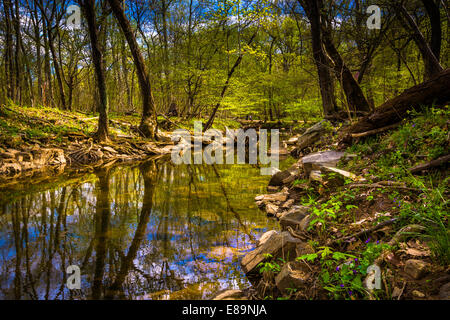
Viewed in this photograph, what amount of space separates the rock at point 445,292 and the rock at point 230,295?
1348mm

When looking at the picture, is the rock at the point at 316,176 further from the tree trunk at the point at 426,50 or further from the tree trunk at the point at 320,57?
the tree trunk at the point at 426,50

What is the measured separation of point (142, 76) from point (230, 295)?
12362 mm

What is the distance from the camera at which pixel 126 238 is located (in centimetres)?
345

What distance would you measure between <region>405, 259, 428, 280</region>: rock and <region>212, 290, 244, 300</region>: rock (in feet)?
4.12

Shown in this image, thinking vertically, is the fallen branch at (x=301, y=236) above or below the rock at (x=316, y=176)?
below

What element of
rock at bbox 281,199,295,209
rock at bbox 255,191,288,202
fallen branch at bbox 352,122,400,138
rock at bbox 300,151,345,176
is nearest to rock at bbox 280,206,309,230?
rock at bbox 281,199,295,209

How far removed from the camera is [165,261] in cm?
289

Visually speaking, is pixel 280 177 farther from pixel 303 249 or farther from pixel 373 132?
pixel 303 249

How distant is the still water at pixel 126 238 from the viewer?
242 centimetres

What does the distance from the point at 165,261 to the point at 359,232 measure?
2074 millimetres

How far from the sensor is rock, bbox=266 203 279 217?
4376 millimetres

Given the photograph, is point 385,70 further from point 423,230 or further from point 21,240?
point 21,240

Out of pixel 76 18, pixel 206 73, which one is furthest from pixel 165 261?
pixel 76 18

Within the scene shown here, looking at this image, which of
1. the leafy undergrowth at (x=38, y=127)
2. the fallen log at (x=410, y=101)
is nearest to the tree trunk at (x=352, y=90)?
the fallen log at (x=410, y=101)
